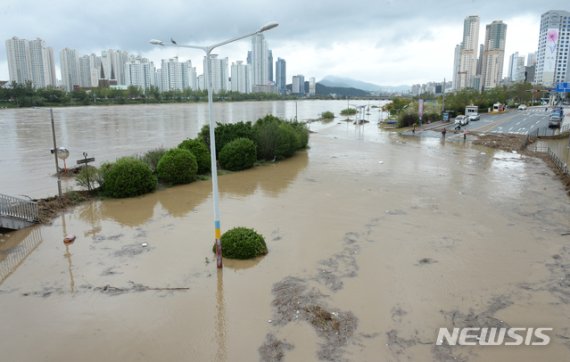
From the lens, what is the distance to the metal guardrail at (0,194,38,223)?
14320 mm

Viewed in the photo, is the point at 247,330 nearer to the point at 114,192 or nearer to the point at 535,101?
the point at 114,192

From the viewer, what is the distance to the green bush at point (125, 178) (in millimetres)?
18812

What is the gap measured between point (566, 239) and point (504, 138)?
101ft

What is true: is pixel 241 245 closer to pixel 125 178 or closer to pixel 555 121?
pixel 125 178

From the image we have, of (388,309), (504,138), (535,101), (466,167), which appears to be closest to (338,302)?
(388,309)

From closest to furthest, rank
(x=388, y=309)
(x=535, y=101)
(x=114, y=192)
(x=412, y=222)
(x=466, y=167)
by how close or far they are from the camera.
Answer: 1. (x=388, y=309)
2. (x=412, y=222)
3. (x=114, y=192)
4. (x=466, y=167)
5. (x=535, y=101)

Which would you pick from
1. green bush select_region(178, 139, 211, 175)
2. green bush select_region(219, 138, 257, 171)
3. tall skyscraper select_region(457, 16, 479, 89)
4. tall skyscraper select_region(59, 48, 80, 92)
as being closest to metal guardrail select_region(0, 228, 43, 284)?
green bush select_region(178, 139, 211, 175)

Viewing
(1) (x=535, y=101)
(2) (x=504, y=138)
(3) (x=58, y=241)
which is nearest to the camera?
(3) (x=58, y=241)

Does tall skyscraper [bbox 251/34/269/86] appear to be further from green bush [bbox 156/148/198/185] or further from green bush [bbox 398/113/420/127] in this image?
green bush [bbox 156/148/198/185]

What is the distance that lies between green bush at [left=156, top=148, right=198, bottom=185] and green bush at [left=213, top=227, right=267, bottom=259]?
32.6 feet

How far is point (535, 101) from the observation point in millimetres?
103500

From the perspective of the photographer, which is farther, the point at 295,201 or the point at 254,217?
the point at 295,201

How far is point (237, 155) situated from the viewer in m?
25.9

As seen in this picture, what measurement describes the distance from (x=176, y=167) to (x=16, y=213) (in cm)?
805
